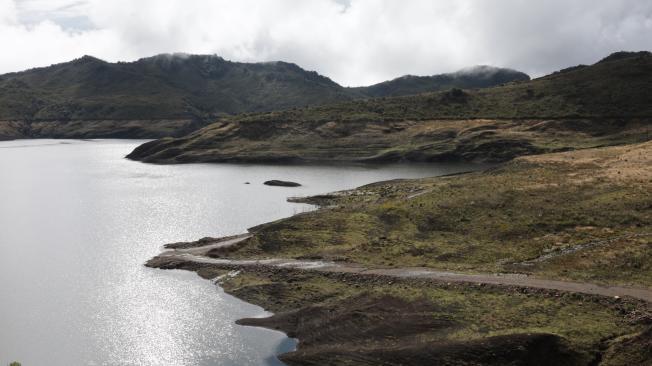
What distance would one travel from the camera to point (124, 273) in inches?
2616

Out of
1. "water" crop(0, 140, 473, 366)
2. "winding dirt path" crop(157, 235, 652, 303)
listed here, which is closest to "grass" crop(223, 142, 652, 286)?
"winding dirt path" crop(157, 235, 652, 303)

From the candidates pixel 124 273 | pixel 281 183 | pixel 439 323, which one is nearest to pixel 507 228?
pixel 439 323

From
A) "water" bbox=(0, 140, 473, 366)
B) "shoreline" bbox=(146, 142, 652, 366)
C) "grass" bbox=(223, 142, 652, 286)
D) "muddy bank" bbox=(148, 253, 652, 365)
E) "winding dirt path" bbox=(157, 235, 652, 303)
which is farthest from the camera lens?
"grass" bbox=(223, 142, 652, 286)

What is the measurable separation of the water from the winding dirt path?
4.66 meters

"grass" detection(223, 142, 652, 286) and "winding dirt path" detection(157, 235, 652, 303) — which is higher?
"grass" detection(223, 142, 652, 286)

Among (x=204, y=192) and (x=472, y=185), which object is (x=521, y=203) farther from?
(x=204, y=192)

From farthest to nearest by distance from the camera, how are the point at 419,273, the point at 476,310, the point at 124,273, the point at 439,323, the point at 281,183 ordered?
the point at 281,183
the point at 124,273
the point at 419,273
the point at 476,310
the point at 439,323

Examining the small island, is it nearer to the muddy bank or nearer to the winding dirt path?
the winding dirt path

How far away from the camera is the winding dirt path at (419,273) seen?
4316 cm

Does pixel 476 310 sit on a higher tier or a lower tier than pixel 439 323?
higher

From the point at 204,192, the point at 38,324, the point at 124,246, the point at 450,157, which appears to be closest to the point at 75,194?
the point at 204,192

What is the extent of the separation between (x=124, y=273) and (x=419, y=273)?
35.2m

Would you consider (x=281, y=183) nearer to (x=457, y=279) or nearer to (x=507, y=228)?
(x=507, y=228)

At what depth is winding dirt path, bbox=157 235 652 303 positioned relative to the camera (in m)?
43.2
